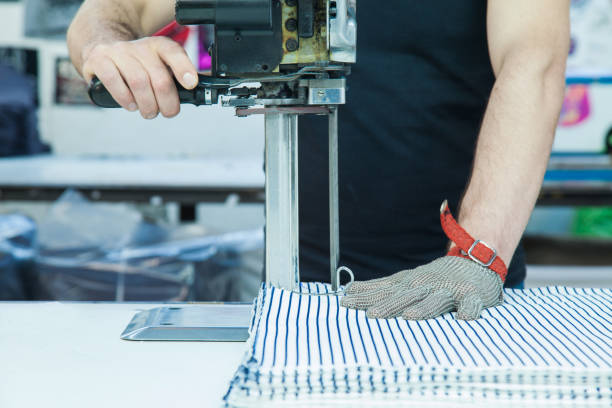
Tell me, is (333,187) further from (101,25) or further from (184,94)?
(101,25)

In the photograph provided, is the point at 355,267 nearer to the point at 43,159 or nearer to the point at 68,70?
the point at 43,159

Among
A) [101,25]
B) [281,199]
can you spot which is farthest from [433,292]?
[101,25]

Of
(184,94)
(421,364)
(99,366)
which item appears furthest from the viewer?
(184,94)

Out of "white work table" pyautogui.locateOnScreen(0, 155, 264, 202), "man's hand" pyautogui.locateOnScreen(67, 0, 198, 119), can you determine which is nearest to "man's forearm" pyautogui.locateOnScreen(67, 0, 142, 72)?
"man's hand" pyautogui.locateOnScreen(67, 0, 198, 119)

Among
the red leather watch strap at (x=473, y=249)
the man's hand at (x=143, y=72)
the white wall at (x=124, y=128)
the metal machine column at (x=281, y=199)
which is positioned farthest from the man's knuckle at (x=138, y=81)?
the white wall at (x=124, y=128)

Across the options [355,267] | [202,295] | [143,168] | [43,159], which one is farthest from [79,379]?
[43,159]

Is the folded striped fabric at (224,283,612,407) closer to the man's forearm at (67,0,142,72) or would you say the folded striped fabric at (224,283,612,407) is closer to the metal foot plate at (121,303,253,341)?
the metal foot plate at (121,303,253,341)

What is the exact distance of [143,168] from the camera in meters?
2.54

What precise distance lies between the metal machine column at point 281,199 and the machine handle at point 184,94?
69 mm

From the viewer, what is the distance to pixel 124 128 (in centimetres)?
364

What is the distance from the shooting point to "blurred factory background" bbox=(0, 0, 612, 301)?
200 cm

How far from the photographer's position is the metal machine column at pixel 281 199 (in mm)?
784

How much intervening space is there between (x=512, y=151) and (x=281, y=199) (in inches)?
13.0

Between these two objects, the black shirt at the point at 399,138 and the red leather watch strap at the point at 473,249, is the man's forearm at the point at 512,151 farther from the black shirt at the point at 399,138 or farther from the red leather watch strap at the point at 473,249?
the black shirt at the point at 399,138
